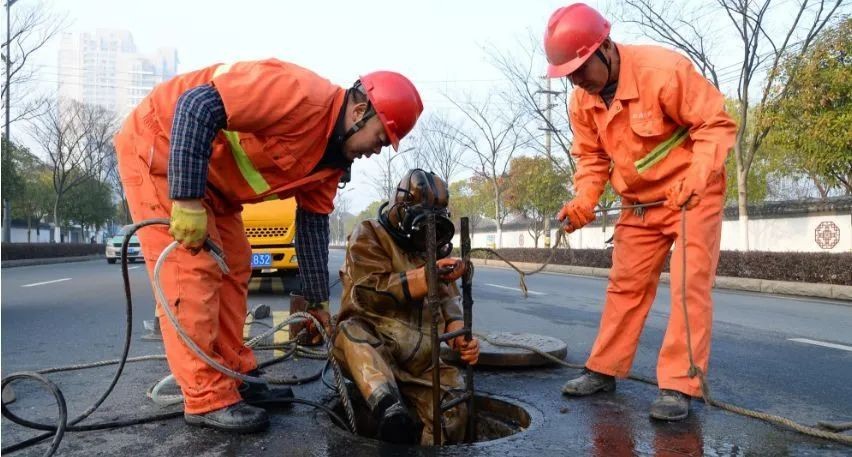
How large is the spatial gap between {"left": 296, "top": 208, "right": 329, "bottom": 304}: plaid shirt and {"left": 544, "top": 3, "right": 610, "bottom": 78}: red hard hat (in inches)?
53.1

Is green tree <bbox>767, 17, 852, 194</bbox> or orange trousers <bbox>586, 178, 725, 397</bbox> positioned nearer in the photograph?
orange trousers <bbox>586, 178, 725, 397</bbox>

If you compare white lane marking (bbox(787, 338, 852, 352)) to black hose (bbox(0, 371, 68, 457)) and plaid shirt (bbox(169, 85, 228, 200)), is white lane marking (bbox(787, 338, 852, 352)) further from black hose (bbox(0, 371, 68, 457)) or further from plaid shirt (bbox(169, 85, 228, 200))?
black hose (bbox(0, 371, 68, 457))

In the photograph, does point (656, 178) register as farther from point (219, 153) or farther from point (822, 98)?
point (822, 98)

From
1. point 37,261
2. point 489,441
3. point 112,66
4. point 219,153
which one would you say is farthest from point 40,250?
point 112,66

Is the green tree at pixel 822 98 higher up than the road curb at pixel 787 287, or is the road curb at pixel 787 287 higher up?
the green tree at pixel 822 98

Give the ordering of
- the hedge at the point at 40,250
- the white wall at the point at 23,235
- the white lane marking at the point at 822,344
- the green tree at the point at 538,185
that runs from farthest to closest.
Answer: the white wall at the point at 23,235 < the green tree at the point at 538,185 < the hedge at the point at 40,250 < the white lane marking at the point at 822,344

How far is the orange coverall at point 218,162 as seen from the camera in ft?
8.04

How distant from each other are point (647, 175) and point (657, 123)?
25 centimetres

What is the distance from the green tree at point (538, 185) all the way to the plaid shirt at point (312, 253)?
2663 cm

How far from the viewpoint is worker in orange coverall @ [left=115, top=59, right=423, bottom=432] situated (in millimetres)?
2381

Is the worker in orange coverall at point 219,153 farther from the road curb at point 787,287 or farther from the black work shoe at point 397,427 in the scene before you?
the road curb at point 787,287

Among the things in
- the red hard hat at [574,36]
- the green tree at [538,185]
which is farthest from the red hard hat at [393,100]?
the green tree at [538,185]

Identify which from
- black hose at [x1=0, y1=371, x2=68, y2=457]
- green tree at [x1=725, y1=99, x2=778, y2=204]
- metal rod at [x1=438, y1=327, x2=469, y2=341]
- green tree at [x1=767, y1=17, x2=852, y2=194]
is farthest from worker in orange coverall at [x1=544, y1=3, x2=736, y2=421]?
green tree at [x1=725, y1=99, x2=778, y2=204]

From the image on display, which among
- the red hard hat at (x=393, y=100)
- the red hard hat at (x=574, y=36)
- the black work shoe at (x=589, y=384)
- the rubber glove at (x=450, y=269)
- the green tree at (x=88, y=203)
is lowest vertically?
the black work shoe at (x=589, y=384)
